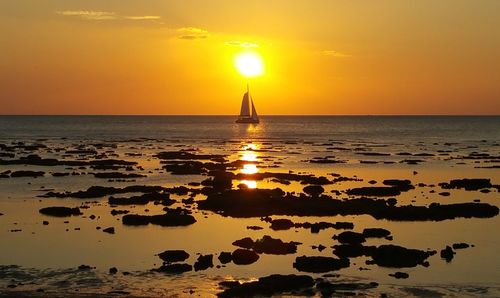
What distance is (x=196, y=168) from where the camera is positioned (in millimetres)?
81812

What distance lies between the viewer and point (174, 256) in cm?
3250

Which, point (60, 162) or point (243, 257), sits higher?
point (243, 257)

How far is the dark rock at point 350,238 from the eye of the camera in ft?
120

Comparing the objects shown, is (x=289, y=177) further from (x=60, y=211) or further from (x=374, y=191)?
(x=60, y=211)

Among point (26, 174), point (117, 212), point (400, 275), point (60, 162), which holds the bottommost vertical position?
point (60, 162)

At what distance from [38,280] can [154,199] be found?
2558cm

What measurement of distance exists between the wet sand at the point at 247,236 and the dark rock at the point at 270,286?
0.17 ft

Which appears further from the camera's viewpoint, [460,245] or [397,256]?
[460,245]

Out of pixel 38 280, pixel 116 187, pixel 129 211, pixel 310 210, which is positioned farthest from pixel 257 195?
pixel 38 280

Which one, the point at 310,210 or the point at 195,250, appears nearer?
the point at 195,250

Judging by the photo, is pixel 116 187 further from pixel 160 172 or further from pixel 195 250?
pixel 195 250

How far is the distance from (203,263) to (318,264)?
546 centimetres

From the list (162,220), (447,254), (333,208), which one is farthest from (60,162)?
(447,254)

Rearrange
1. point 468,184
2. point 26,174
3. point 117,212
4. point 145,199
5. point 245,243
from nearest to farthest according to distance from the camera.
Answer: point 245,243 < point 117,212 < point 145,199 < point 468,184 < point 26,174
